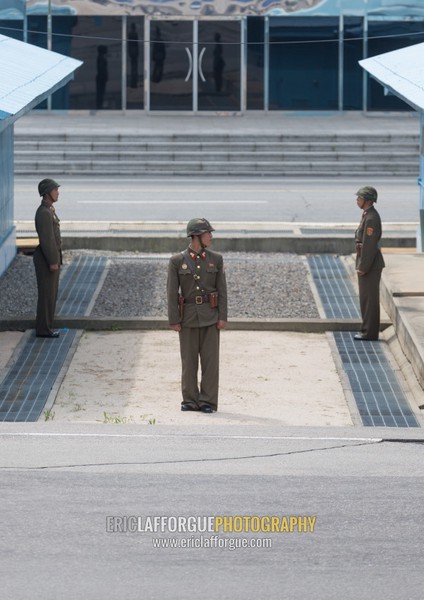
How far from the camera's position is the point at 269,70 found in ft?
115

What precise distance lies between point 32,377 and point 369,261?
3834 mm

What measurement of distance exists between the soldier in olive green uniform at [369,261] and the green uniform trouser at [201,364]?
3.10 m

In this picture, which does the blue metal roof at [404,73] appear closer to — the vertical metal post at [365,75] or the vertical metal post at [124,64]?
→ the vertical metal post at [365,75]

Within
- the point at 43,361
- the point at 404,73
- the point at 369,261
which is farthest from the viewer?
the point at 404,73

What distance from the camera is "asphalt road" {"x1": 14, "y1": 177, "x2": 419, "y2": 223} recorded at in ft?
77.5

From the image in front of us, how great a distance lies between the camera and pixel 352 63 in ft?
115

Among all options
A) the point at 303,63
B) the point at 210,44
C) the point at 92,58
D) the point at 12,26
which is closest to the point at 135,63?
the point at 92,58

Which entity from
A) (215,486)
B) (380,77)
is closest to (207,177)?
(380,77)

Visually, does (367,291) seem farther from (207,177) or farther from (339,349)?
(207,177)

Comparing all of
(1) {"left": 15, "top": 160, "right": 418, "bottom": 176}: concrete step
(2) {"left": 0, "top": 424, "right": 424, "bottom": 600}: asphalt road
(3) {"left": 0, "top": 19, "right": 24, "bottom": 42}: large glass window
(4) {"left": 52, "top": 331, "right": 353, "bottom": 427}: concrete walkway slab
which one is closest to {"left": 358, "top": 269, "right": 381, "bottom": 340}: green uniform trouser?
(4) {"left": 52, "top": 331, "right": 353, "bottom": 427}: concrete walkway slab

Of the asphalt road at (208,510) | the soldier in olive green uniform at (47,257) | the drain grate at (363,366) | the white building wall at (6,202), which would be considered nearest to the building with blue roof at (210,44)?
the white building wall at (6,202)

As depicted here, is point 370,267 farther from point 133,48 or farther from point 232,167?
point 133,48

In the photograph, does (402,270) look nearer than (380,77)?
Yes

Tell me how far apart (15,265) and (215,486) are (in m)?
10.6
